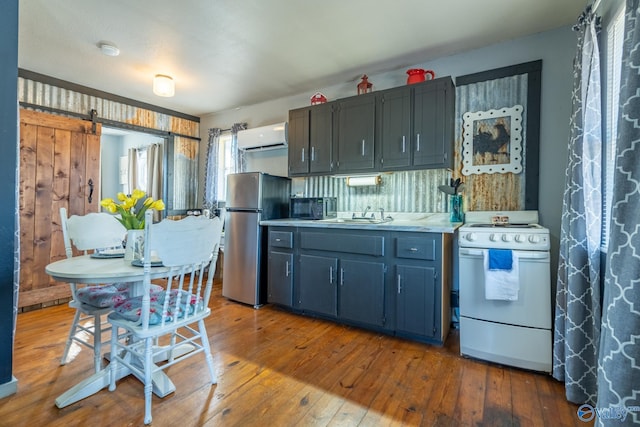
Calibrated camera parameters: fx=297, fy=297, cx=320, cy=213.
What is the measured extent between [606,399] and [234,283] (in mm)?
3110

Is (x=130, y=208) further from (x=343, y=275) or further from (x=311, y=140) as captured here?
(x=311, y=140)

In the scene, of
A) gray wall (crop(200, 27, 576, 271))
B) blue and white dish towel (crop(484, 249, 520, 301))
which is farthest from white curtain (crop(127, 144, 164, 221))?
gray wall (crop(200, 27, 576, 271))

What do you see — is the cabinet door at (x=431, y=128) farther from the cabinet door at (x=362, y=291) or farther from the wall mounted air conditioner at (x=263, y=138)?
the wall mounted air conditioner at (x=263, y=138)

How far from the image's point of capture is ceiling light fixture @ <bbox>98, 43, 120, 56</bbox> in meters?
2.70

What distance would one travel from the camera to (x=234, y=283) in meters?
3.42

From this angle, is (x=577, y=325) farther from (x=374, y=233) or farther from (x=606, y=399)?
(x=374, y=233)

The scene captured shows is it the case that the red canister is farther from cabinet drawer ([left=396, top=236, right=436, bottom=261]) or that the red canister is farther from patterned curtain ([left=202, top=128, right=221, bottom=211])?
patterned curtain ([left=202, top=128, right=221, bottom=211])

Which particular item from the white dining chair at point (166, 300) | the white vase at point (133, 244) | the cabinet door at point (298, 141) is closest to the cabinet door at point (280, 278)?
the cabinet door at point (298, 141)

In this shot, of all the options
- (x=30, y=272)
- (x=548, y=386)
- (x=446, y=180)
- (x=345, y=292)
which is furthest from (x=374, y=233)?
(x=30, y=272)

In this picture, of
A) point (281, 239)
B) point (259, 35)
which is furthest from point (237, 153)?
point (259, 35)

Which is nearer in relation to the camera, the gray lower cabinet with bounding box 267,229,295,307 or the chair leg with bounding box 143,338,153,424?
the chair leg with bounding box 143,338,153,424

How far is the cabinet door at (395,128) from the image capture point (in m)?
2.77

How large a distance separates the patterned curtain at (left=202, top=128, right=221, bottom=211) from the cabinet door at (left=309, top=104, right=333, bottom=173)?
1.95 metres

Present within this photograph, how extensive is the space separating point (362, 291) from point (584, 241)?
1547 millimetres
